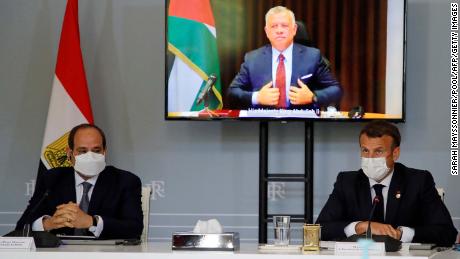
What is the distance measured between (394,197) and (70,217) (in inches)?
58.9

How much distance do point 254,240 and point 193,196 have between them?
0.50 metres

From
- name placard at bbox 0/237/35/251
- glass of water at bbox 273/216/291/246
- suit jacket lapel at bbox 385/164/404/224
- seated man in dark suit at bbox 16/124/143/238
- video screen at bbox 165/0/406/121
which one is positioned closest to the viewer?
name placard at bbox 0/237/35/251

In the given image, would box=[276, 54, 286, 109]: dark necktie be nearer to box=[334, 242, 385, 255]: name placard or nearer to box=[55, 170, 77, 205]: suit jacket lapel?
box=[55, 170, 77, 205]: suit jacket lapel

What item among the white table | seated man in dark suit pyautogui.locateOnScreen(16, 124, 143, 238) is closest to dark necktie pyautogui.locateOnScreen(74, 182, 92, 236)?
seated man in dark suit pyautogui.locateOnScreen(16, 124, 143, 238)

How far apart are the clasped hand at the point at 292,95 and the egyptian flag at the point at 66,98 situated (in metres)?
1.14

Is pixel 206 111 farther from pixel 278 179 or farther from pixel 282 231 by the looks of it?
pixel 282 231

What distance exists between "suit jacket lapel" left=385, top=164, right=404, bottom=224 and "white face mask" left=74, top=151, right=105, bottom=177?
141 centimetres

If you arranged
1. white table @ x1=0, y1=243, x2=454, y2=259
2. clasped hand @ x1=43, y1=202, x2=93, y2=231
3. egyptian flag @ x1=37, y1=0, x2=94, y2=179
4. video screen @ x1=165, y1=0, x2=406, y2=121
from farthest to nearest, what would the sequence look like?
1. egyptian flag @ x1=37, y1=0, x2=94, y2=179
2. video screen @ x1=165, y1=0, x2=406, y2=121
3. clasped hand @ x1=43, y1=202, x2=93, y2=231
4. white table @ x1=0, y1=243, x2=454, y2=259

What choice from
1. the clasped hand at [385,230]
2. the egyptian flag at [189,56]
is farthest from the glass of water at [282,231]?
the egyptian flag at [189,56]

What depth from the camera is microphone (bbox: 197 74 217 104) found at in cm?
562

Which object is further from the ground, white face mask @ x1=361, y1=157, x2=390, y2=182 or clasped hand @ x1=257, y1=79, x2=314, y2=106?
clasped hand @ x1=257, y1=79, x2=314, y2=106

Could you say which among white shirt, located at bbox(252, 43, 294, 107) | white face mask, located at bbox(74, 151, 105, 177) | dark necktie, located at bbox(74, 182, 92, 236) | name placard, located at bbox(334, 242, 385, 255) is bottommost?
name placard, located at bbox(334, 242, 385, 255)

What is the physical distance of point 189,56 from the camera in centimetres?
563

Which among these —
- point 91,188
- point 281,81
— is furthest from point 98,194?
point 281,81
